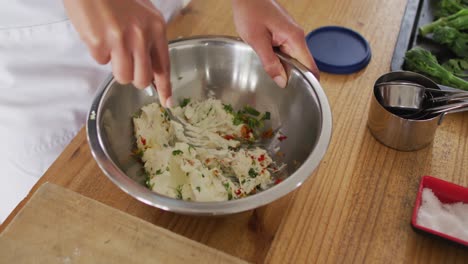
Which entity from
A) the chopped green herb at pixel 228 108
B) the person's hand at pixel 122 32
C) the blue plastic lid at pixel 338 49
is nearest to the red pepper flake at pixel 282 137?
the chopped green herb at pixel 228 108

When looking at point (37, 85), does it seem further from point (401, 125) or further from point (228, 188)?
point (401, 125)

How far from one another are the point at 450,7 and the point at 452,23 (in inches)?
3.3

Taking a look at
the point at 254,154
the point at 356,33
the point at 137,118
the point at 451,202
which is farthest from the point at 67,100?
the point at 451,202

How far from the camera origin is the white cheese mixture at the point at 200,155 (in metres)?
0.74

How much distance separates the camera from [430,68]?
0.98 meters

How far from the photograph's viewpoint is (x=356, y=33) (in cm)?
110

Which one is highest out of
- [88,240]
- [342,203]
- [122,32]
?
[122,32]

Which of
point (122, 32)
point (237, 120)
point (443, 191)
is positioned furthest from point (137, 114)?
point (443, 191)

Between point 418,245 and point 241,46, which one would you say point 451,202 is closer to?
point 418,245

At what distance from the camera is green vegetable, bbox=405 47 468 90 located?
961mm

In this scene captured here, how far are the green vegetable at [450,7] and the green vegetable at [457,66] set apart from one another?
0.61ft

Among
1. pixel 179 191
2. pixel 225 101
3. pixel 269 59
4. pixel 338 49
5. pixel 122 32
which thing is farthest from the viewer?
pixel 338 49

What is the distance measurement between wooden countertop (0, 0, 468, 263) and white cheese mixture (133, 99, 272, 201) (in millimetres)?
56

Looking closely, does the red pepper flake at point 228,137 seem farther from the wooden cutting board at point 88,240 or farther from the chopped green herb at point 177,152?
the wooden cutting board at point 88,240
